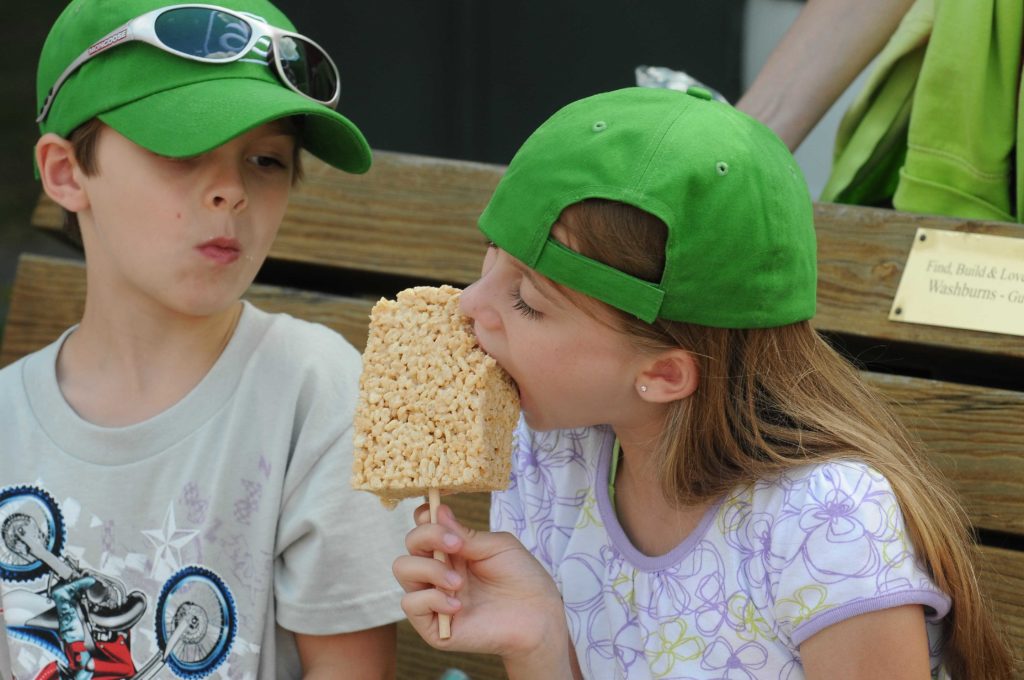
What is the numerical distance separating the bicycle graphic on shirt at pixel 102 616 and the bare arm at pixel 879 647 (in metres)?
0.95

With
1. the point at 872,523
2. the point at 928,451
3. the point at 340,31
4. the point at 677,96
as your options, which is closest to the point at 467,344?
the point at 677,96

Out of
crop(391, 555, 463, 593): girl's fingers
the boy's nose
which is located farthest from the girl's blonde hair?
the boy's nose

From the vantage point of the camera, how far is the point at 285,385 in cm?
208

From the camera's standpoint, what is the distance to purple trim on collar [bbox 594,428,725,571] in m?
1.82

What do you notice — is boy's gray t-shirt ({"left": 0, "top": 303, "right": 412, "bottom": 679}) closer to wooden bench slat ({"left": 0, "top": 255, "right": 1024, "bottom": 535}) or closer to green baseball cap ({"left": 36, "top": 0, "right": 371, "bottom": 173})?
green baseball cap ({"left": 36, "top": 0, "right": 371, "bottom": 173})

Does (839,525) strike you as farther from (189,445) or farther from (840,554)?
(189,445)

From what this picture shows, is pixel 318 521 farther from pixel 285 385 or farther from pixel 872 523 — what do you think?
Answer: pixel 872 523

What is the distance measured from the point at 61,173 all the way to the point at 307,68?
1.54ft

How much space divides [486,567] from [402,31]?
8.85 feet

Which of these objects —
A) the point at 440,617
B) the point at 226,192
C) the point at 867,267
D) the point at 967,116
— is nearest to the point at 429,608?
the point at 440,617

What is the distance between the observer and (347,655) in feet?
6.54

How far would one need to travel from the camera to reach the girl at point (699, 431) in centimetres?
160

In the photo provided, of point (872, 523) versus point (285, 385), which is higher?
point (285, 385)

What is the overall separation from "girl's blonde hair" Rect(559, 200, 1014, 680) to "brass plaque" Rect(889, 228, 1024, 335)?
0.40 m
